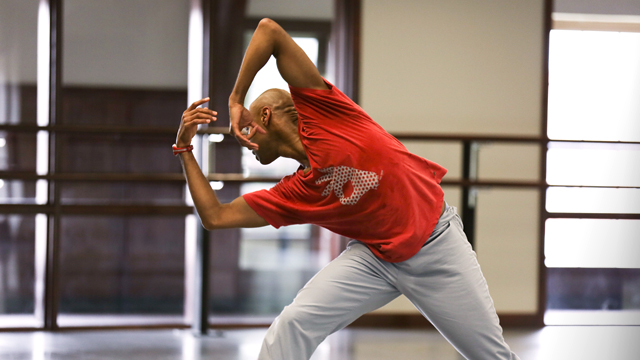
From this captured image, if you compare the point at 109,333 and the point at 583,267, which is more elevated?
the point at 583,267

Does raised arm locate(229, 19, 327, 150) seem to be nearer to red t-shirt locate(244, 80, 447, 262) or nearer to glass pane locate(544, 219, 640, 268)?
red t-shirt locate(244, 80, 447, 262)

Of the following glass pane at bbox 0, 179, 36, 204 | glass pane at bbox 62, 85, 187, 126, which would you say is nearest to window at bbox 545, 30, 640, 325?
glass pane at bbox 62, 85, 187, 126

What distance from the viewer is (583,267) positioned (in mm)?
3732

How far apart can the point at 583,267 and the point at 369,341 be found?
155 centimetres

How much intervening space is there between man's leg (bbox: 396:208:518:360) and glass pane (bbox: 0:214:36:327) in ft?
8.73

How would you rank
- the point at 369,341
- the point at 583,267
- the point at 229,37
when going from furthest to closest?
1. the point at 583,267
2. the point at 229,37
3. the point at 369,341

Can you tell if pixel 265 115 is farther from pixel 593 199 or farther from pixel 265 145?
pixel 593 199

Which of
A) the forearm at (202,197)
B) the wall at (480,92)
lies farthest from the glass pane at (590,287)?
the forearm at (202,197)

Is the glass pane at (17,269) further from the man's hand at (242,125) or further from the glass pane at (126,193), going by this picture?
the man's hand at (242,125)

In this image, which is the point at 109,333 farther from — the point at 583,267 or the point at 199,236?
the point at 583,267

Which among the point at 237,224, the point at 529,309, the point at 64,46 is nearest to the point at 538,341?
the point at 529,309

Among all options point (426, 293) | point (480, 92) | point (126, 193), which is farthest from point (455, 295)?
point (126, 193)

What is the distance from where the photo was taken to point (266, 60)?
1.54 metres

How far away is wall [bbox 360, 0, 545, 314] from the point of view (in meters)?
3.55
